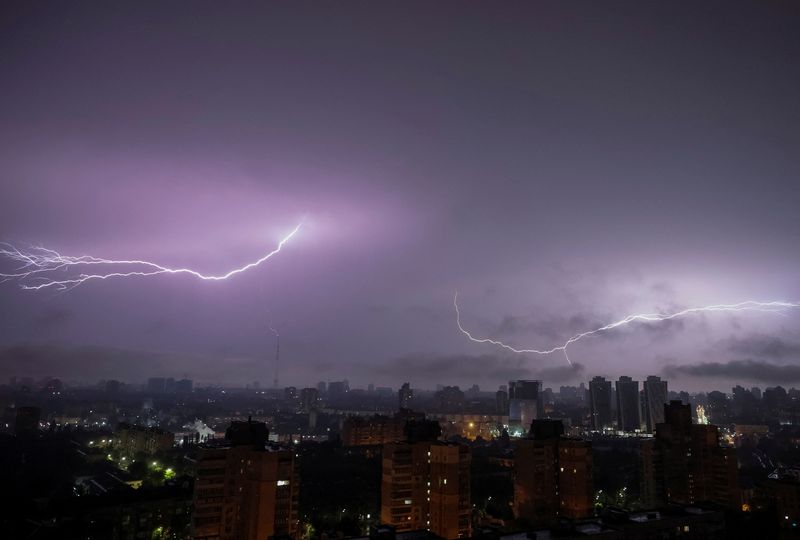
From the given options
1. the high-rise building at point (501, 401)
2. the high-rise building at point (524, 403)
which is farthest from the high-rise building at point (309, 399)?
the high-rise building at point (524, 403)

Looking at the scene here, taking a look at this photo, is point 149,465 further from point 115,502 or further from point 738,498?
point 738,498

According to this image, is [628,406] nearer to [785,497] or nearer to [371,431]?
[371,431]

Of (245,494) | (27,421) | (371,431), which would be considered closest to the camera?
(245,494)

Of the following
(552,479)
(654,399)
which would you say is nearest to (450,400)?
(654,399)

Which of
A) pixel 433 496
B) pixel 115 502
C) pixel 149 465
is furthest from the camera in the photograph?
pixel 149 465

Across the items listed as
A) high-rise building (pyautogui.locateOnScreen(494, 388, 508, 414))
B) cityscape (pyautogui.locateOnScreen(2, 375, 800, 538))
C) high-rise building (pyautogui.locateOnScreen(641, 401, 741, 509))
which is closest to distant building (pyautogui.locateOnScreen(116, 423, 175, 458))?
cityscape (pyautogui.locateOnScreen(2, 375, 800, 538))

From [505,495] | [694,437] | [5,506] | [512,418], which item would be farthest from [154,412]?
[694,437]

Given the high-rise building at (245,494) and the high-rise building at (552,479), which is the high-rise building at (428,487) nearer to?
the high-rise building at (552,479)
